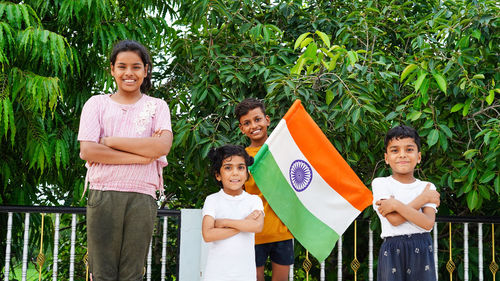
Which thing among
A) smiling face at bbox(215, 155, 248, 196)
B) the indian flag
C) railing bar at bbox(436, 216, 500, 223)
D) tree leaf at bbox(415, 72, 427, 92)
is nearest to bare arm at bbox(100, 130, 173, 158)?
smiling face at bbox(215, 155, 248, 196)

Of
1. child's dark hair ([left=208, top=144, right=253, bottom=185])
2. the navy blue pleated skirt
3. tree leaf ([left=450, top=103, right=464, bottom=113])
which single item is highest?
tree leaf ([left=450, top=103, right=464, bottom=113])

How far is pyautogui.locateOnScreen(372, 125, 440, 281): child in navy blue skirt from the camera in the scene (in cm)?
258

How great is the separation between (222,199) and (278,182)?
36 cm

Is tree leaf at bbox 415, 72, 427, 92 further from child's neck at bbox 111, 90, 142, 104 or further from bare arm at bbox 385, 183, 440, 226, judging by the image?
child's neck at bbox 111, 90, 142, 104

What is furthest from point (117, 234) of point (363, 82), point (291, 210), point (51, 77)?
point (363, 82)

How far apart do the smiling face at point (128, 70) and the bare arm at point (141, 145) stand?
0.82 feet

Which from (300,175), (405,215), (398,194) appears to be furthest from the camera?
(300,175)

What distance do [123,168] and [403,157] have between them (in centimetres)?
134

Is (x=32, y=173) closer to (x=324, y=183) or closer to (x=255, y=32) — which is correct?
(x=255, y=32)

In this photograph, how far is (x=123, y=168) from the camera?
2.25m

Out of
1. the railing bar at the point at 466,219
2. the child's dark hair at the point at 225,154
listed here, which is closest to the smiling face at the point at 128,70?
the child's dark hair at the point at 225,154

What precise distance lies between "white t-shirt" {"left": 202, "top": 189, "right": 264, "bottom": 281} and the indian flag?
21 centimetres

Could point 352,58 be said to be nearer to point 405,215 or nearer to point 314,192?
point 314,192

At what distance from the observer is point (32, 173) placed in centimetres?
423
